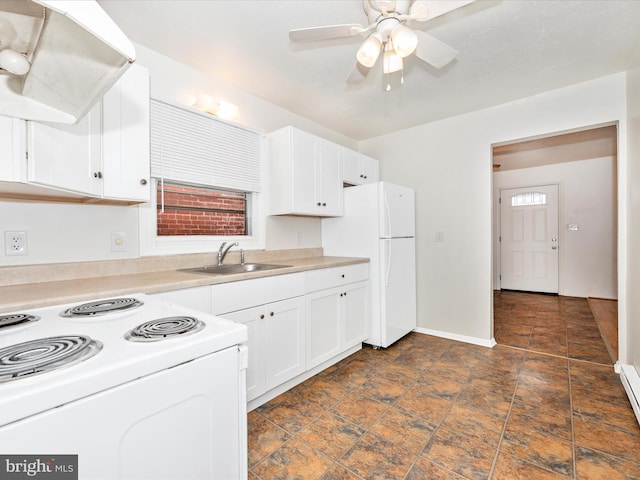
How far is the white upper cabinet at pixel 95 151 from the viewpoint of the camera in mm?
1163

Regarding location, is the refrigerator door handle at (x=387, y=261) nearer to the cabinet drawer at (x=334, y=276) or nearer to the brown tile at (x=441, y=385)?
the cabinet drawer at (x=334, y=276)

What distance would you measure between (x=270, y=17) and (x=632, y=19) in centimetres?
215

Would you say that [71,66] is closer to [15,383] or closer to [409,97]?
[15,383]

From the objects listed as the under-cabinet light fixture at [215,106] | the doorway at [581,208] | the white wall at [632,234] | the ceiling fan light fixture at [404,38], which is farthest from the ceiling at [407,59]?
the doorway at [581,208]

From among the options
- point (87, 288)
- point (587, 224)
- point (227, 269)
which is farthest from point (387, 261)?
point (587, 224)

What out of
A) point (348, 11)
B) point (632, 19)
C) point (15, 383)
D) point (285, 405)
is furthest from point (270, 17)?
point (285, 405)

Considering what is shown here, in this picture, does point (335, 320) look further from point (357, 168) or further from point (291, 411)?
point (357, 168)

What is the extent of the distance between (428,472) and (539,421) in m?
0.89

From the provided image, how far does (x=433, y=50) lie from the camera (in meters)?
1.70

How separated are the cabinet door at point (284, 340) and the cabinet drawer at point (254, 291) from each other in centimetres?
7

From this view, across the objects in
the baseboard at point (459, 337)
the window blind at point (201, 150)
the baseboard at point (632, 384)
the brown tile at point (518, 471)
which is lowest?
the brown tile at point (518, 471)

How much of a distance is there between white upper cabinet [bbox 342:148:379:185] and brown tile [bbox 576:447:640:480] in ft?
8.78

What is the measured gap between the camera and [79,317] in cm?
103

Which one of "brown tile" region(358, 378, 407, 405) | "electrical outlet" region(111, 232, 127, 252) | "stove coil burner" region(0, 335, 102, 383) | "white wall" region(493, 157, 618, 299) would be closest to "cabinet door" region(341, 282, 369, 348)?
"brown tile" region(358, 378, 407, 405)
